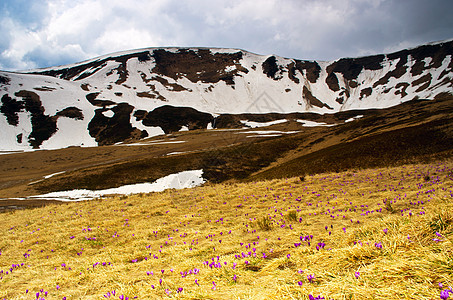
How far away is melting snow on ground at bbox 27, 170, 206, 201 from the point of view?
39.0 meters

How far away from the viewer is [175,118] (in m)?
158

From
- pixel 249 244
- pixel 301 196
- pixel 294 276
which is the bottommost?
pixel 301 196

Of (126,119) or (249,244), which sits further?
(126,119)

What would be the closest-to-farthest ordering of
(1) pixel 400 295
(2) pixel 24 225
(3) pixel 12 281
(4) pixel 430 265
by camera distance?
1. (1) pixel 400 295
2. (4) pixel 430 265
3. (3) pixel 12 281
4. (2) pixel 24 225

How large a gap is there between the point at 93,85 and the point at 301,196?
8710 inches

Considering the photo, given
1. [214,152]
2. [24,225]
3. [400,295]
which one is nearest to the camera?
[400,295]

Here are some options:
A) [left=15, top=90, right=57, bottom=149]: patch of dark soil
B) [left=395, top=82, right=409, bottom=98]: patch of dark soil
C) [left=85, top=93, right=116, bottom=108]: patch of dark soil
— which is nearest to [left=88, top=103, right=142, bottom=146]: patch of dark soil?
[left=85, top=93, right=116, bottom=108]: patch of dark soil

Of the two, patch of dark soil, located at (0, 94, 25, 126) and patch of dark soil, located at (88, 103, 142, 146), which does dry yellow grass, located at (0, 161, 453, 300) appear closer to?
patch of dark soil, located at (88, 103, 142, 146)

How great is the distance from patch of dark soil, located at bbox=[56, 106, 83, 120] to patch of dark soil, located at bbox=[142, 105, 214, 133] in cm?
3834

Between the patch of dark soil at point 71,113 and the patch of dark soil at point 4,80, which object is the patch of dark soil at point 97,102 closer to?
the patch of dark soil at point 71,113

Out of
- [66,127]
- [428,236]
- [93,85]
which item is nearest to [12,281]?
[428,236]

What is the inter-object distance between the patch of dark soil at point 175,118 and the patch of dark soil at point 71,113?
38.3 metres

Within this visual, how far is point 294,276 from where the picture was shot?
150 inches

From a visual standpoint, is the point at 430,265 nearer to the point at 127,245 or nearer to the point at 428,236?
the point at 428,236
